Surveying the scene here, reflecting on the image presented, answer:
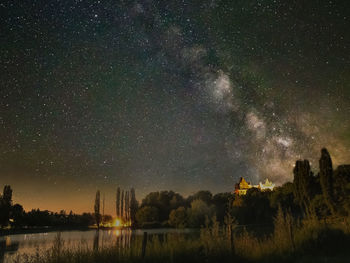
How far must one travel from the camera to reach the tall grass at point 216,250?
10.4 meters

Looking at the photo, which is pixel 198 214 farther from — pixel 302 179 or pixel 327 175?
pixel 327 175

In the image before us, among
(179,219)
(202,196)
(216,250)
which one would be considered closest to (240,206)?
(179,219)

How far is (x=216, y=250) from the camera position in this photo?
36.9ft

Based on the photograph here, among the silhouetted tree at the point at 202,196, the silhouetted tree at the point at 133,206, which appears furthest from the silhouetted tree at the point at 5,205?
the silhouetted tree at the point at 202,196

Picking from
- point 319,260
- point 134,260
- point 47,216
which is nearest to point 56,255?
point 134,260

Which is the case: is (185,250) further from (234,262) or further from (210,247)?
(234,262)

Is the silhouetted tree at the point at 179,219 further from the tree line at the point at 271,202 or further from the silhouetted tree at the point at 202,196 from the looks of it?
the silhouetted tree at the point at 202,196

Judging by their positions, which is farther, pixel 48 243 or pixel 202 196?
pixel 202 196

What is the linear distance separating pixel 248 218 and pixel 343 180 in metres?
38.8

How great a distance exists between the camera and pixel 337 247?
46.3ft

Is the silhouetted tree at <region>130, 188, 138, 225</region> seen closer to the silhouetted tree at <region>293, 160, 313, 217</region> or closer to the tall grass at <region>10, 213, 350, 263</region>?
the silhouetted tree at <region>293, 160, 313, 217</region>

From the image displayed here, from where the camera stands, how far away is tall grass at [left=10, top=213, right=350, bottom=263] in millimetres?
10438

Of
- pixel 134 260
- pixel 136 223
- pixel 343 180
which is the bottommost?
pixel 136 223

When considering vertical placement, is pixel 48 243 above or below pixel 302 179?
below
